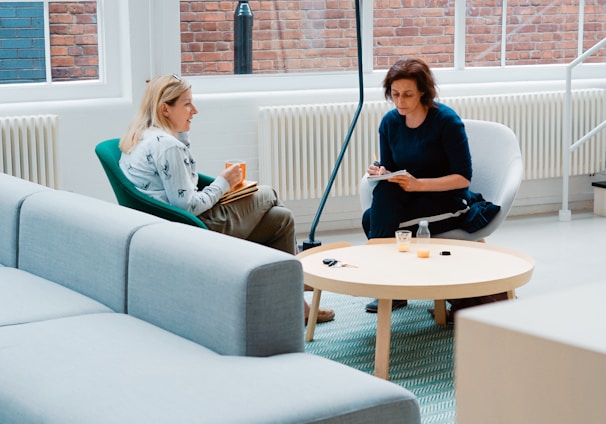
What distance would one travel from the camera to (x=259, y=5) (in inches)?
242

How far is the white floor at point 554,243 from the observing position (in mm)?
Answer: 5063

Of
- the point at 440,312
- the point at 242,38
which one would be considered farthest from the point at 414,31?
the point at 440,312

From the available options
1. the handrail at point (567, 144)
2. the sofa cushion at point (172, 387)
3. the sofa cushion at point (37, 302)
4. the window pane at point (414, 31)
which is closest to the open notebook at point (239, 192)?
the sofa cushion at point (37, 302)

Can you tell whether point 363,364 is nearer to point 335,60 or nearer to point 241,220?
point 241,220

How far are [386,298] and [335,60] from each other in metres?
3.22

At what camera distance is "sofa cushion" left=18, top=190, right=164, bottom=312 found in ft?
9.37

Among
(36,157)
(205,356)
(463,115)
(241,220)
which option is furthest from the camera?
(463,115)

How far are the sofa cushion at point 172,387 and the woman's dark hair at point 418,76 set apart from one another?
7.52 feet

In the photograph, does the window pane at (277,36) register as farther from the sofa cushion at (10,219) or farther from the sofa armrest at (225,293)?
the sofa armrest at (225,293)

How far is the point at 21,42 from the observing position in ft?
18.3

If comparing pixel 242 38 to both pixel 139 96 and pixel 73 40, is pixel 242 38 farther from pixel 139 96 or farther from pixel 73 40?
pixel 73 40

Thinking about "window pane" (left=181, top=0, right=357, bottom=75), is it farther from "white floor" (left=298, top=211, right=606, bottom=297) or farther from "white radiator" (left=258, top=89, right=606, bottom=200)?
"white floor" (left=298, top=211, right=606, bottom=297)

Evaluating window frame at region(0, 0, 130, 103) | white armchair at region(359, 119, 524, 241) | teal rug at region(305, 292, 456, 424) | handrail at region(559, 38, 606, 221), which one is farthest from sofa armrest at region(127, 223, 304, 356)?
handrail at region(559, 38, 606, 221)

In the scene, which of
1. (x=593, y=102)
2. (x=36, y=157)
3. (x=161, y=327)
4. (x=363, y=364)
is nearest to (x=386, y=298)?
(x=363, y=364)
